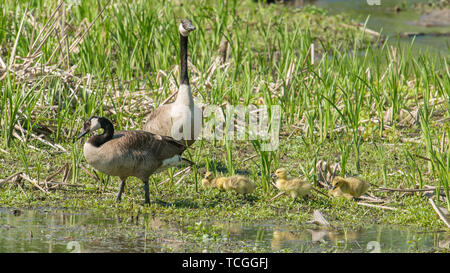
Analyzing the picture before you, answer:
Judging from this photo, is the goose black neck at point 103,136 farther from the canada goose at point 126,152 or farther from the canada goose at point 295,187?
the canada goose at point 295,187

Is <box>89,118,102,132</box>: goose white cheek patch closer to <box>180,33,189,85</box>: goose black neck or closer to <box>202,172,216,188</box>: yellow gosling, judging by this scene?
<box>202,172,216,188</box>: yellow gosling

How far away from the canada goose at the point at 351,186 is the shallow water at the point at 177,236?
71 centimetres

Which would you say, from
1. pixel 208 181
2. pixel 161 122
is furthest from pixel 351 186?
pixel 161 122

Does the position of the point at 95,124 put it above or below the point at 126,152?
above

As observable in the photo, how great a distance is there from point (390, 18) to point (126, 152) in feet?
44.6

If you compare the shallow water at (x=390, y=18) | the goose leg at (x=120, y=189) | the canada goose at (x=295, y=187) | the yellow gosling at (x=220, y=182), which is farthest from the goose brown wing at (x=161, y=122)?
the shallow water at (x=390, y=18)

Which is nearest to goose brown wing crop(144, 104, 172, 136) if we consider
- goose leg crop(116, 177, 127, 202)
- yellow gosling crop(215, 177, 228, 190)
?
yellow gosling crop(215, 177, 228, 190)

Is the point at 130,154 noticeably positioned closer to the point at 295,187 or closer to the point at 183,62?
the point at 295,187

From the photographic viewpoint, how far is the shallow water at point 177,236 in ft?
18.7

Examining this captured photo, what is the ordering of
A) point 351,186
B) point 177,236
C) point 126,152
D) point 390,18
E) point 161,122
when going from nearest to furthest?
1. point 177,236
2. point 126,152
3. point 351,186
4. point 161,122
5. point 390,18

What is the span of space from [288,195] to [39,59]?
425cm

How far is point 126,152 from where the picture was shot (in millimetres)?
6957

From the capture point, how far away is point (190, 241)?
5.93 metres

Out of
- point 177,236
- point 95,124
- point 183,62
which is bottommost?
point 177,236
